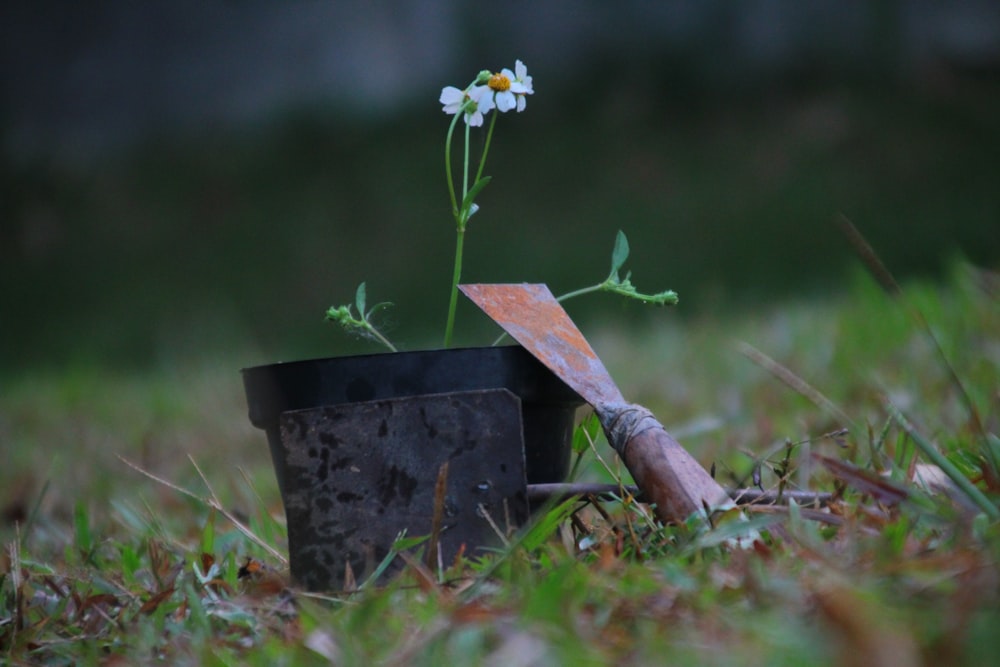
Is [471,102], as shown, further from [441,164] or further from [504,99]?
[441,164]

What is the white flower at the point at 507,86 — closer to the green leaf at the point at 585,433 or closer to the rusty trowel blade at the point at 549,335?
the rusty trowel blade at the point at 549,335

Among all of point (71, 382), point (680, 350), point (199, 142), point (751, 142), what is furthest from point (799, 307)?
point (199, 142)

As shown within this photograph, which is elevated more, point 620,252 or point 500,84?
point 500,84

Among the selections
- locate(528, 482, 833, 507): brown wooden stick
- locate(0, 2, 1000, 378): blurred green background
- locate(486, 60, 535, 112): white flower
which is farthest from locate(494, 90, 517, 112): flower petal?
locate(0, 2, 1000, 378): blurred green background

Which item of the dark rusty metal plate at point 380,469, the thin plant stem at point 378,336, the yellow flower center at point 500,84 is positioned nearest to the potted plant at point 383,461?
the dark rusty metal plate at point 380,469

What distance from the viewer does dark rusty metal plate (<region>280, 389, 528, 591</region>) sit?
108 centimetres

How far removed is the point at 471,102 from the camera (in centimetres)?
121

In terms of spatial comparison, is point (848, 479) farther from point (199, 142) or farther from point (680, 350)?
point (199, 142)

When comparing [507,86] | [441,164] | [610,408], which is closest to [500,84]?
[507,86]

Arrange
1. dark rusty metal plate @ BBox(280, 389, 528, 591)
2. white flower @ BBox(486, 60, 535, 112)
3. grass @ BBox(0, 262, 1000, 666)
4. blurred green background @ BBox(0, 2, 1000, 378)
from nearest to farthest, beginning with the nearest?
grass @ BBox(0, 262, 1000, 666) → dark rusty metal plate @ BBox(280, 389, 528, 591) → white flower @ BBox(486, 60, 535, 112) → blurred green background @ BBox(0, 2, 1000, 378)

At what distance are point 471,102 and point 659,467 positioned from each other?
457 mm

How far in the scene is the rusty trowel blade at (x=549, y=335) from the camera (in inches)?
46.3

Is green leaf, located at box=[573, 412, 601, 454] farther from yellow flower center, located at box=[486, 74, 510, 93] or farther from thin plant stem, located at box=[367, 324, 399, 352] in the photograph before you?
yellow flower center, located at box=[486, 74, 510, 93]

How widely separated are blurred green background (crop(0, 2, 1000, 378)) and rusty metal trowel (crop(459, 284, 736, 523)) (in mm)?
3659
